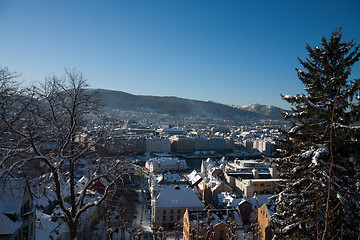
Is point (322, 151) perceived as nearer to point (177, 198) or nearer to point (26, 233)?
point (26, 233)

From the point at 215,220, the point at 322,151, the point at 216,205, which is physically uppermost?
the point at 322,151

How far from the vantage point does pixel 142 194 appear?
2061 cm

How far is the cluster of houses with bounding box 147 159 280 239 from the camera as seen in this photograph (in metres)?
A: 12.4

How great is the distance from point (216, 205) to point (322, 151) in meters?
15.5

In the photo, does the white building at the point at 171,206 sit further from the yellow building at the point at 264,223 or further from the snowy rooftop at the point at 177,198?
the yellow building at the point at 264,223

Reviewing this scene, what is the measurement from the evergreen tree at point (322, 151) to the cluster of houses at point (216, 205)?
2.46 meters

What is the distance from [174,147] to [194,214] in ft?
167

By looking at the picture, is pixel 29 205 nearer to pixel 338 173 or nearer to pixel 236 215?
pixel 338 173

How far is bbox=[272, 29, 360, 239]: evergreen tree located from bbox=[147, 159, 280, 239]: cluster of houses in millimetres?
2463

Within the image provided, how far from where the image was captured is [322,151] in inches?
169

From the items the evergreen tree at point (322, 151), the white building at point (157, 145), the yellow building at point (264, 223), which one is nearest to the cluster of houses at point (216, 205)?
the yellow building at point (264, 223)

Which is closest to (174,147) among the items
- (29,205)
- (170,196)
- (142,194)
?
(142,194)

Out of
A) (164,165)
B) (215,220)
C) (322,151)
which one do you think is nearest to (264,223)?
(215,220)

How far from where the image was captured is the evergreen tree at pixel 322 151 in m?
4.32
